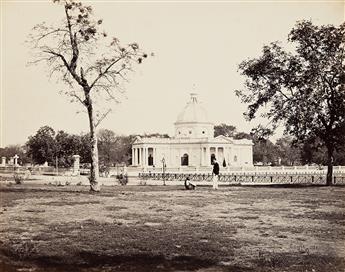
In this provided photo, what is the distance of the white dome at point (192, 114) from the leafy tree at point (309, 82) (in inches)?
2113

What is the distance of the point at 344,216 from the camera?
1353cm

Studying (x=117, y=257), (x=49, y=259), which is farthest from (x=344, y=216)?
(x=49, y=259)

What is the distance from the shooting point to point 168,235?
34.7ft

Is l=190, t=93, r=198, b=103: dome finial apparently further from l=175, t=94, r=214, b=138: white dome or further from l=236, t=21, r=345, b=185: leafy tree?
l=236, t=21, r=345, b=185: leafy tree

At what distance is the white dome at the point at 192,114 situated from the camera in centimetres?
8219

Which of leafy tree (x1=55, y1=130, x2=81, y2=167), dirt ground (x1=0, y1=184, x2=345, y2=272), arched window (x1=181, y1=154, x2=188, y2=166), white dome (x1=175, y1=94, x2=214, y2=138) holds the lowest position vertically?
dirt ground (x1=0, y1=184, x2=345, y2=272)

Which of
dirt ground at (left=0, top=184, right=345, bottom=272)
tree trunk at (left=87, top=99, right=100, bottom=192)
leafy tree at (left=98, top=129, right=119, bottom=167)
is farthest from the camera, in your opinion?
leafy tree at (left=98, top=129, right=119, bottom=167)

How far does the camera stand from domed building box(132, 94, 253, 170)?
81.8 m

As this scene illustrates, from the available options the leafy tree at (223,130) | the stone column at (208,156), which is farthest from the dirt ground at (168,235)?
the leafy tree at (223,130)

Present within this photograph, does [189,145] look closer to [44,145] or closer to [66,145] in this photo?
[66,145]

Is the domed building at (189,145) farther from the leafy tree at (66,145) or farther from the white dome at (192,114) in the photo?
the leafy tree at (66,145)

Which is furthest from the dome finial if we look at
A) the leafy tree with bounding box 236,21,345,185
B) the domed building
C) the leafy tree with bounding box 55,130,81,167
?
the leafy tree with bounding box 236,21,345,185

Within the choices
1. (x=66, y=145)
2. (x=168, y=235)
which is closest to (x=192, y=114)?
(x=66, y=145)

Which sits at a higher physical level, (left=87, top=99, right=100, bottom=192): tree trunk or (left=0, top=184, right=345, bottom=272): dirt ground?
(left=87, top=99, right=100, bottom=192): tree trunk
